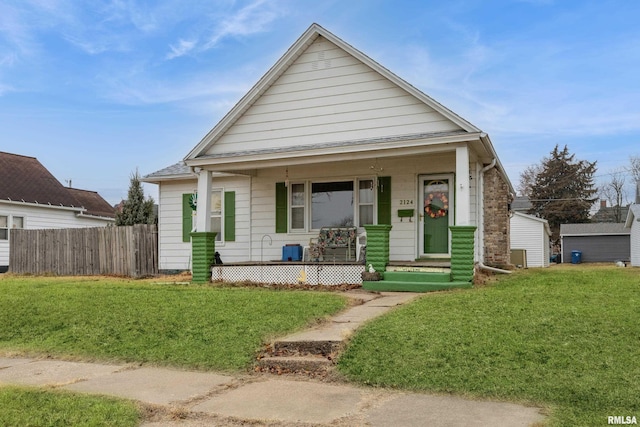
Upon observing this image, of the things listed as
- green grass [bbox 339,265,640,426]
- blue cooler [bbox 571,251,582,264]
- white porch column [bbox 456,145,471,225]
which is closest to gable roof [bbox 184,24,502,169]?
white porch column [bbox 456,145,471,225]

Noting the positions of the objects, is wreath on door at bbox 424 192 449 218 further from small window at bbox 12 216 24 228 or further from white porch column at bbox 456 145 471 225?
small window at bbox 12 216 24 228

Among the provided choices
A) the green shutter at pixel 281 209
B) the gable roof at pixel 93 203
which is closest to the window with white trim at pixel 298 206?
the green shutter at pixel 281 209

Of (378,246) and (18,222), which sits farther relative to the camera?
(18,222)

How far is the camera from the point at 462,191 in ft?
36.3

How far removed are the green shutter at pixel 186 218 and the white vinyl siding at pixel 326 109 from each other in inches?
127

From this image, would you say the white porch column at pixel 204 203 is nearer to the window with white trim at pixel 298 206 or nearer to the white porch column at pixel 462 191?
the window with white trim at pixel 298 206

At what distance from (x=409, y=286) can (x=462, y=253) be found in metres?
1.24

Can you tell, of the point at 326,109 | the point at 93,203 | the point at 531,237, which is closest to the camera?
the point at 326,109

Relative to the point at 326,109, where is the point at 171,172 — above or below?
below

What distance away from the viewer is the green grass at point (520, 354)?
4.40 meters

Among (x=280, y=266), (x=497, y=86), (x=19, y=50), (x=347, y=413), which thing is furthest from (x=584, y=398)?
(x=19, y=50)

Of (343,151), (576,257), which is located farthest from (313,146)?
(576,257)

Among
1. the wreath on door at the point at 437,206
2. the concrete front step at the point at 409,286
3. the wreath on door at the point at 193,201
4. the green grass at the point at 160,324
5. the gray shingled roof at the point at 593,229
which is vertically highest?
the wreath on door at the point at 193,201

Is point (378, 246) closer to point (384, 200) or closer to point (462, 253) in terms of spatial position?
point (462, 253)
